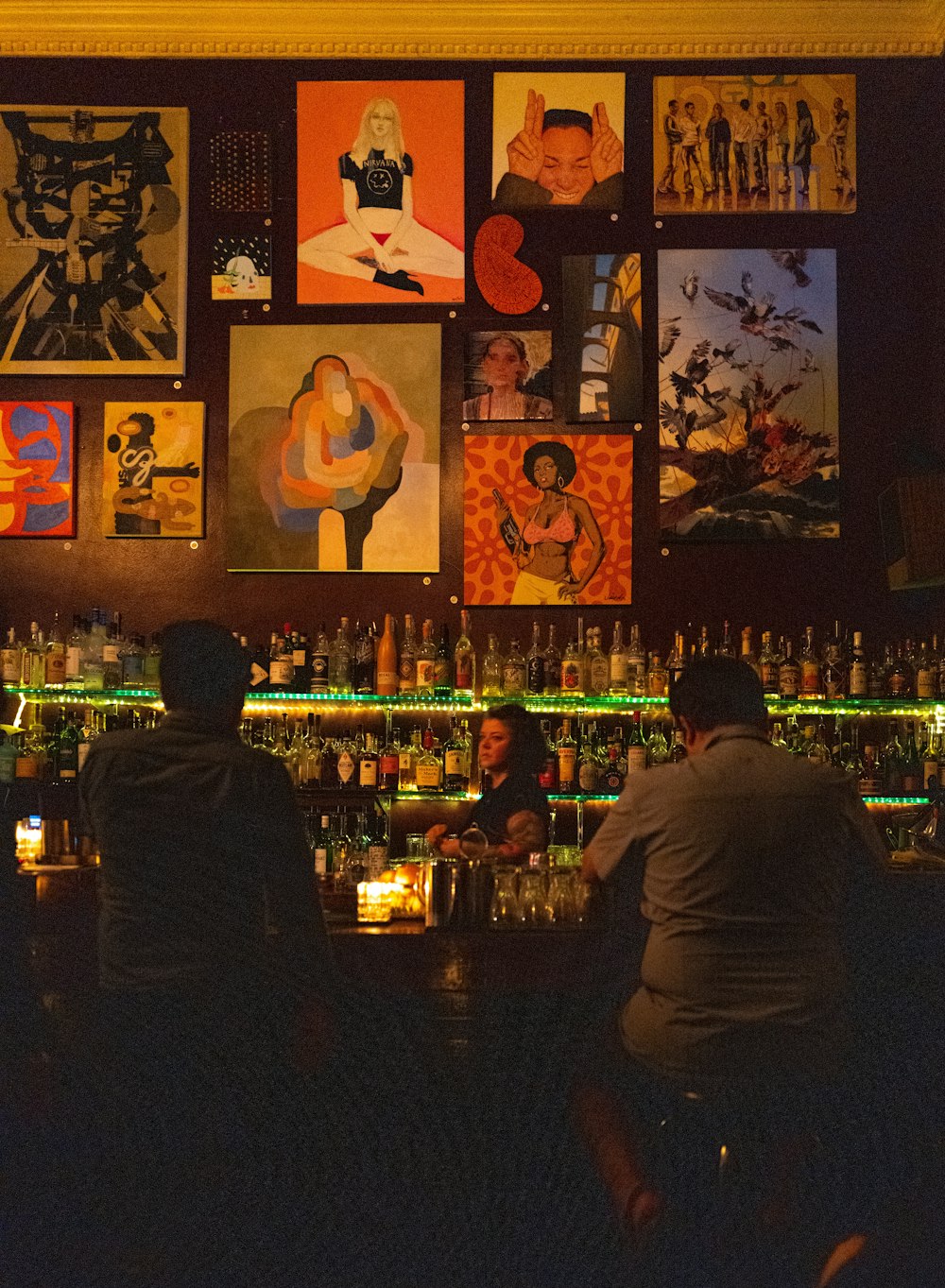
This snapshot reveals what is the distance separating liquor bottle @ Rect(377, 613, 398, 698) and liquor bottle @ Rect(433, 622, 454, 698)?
0.54 feet

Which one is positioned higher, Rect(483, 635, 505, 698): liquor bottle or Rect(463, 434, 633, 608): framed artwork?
Rect(463, 434, 633, 608): framed artwork

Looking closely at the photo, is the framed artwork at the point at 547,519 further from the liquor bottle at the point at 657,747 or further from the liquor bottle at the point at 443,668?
the liquor bottle at the point at 657,747

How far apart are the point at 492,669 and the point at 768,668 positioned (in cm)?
109

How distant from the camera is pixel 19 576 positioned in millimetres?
5113

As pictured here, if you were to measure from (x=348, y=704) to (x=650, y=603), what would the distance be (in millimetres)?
1303

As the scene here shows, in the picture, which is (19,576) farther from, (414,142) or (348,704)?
(414,142)

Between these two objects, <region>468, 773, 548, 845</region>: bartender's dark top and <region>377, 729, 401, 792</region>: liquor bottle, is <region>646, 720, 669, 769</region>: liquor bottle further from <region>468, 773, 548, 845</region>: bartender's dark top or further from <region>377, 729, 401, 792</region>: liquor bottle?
<region>377, 729, 401, 792</region>: liquor bottle

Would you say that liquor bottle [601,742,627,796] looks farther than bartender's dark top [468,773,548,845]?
Yes

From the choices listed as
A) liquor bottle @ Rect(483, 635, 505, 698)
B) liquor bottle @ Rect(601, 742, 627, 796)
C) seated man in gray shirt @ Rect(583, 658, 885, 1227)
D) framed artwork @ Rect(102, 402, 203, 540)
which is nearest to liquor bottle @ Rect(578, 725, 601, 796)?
liquor bottle @ Rect(601, 742, 627, 796)

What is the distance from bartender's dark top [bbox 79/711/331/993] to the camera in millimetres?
1878

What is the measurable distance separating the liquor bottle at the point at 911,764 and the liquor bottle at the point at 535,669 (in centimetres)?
144

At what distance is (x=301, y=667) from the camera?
4750mm

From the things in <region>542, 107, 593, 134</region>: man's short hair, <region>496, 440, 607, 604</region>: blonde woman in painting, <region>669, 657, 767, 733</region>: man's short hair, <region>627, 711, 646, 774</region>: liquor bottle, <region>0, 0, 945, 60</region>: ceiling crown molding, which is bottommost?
<region>627, 711, 646, 774</region>: liquor bottle

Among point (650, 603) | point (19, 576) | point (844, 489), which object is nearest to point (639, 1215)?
point (650, 603)
